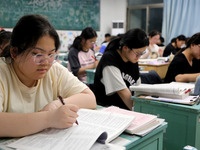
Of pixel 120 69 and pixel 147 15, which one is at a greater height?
pixel 147 15

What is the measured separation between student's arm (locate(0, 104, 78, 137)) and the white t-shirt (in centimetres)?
11

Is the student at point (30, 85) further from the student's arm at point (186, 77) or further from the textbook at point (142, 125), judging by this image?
the student's arm at point (186, 77)

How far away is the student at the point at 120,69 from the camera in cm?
171

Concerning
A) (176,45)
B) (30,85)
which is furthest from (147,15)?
(30,85)

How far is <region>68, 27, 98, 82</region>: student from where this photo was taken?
10.1ft

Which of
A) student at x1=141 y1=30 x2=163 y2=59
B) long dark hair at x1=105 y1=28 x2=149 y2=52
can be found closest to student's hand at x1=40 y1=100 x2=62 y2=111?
long dark hair at x1=105 y1=28 x2=149 y2=52

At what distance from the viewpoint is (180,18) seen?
7.18 m

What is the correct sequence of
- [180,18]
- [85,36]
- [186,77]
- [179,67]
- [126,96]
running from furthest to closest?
[180,18]
[85,36]
[179,67]
[186,77]
[126,96]

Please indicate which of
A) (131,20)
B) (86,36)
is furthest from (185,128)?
(131,20)

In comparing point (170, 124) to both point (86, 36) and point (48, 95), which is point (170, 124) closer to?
point (48, 95)

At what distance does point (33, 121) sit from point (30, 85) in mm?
285

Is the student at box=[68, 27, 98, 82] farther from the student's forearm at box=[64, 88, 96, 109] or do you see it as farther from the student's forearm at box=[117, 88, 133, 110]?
the student's forearm at box=[64, 88, 96, 109]

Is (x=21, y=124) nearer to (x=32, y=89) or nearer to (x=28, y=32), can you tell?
(x=32, y=89)

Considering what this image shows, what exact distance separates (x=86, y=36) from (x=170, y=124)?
6.20 feet
